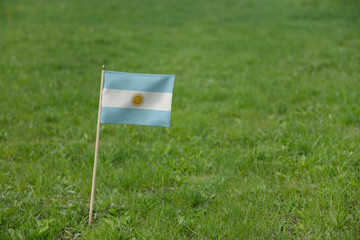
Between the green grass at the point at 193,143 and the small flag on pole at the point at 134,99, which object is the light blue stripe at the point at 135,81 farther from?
the green grass at the point at 193,143

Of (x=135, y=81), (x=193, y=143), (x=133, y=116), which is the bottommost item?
(x=193, y=143)

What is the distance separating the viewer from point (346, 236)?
9.27 feet

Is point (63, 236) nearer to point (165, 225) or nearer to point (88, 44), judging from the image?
point (165, 225)

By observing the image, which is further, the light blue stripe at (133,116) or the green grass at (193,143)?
the light blue stripe at (133,116)

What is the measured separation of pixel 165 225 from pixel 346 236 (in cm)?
171

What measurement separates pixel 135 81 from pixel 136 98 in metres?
0.18

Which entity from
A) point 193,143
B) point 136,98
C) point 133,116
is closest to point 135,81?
point 136,98

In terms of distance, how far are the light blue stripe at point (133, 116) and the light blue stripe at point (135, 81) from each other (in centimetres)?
24

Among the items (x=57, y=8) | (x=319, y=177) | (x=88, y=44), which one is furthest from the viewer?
(x=57, y=8)

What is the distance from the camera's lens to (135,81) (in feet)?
10.6

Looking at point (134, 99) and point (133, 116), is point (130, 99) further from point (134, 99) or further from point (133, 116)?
point (133, 116)

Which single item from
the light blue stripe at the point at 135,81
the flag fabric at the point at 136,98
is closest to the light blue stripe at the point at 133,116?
the flag fabric at the point at 136,98

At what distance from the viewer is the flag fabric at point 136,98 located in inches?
127

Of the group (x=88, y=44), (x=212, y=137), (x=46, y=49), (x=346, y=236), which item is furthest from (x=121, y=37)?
(x=346, y=236)
